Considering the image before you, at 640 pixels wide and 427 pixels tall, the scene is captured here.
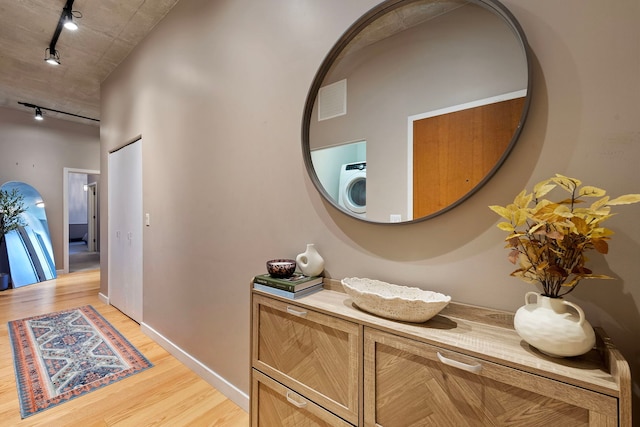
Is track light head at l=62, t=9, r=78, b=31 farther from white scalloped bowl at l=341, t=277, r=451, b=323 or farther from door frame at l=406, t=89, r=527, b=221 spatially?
white scalloped bowl at l=341, t=277, r=451, b=323

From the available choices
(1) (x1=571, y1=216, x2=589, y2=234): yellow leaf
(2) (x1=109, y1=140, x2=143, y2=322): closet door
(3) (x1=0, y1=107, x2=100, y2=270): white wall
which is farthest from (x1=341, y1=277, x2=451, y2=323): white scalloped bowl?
(3) (x1=0, y1=107, x2=100, y2=270): white wall

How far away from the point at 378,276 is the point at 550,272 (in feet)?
1.90

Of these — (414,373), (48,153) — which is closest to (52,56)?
(48,153)

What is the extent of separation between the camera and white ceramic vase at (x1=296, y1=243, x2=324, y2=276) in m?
1.28

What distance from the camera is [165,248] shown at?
2.39 meters

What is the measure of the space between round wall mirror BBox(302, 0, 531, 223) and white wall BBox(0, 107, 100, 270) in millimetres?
5966

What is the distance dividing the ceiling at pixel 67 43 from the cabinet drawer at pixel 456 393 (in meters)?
2.91

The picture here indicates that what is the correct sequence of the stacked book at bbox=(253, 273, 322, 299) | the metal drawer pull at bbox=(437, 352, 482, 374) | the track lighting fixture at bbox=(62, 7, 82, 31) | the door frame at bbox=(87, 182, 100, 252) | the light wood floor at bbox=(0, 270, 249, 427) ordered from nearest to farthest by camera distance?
the metal drawer pull at bbox=(437, 352, 482, 374)
the stacked book at bbox=(253, 273, 322, 299)
the light wood floor at bbox=(0, 270, 249, 427)
the track lighting fixture at bbox=(62, 7, 82, 31)
the door frame at bbox=(87, 182, 100, 252)

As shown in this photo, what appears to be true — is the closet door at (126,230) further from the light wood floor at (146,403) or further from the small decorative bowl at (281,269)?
the small decorative bowl at (281,269)

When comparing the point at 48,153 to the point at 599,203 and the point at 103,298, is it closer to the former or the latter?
the point at 103,298

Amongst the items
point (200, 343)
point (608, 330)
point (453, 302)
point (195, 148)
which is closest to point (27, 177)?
point (195, 148)

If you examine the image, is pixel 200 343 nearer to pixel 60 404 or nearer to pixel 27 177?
pixel 60 404

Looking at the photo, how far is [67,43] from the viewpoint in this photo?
2838 mm

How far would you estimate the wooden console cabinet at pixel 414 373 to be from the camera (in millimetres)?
606
